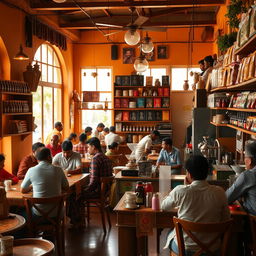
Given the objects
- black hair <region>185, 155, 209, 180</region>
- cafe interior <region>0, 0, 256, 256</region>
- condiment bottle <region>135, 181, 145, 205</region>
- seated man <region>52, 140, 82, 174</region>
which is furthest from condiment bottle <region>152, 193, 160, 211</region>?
seated man <region>52, 140, 82, 174</region>

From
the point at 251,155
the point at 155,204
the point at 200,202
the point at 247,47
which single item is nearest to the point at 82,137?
the point at 155,204

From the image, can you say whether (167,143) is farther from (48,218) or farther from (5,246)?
(5,246)

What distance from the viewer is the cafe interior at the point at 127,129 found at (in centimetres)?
374

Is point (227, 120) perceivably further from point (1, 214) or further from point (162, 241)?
point (1, 214)

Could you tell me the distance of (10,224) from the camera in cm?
358

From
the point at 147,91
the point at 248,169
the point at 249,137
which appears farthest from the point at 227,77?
the point at 147,91

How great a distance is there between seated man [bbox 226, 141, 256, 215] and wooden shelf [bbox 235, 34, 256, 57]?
1055 millimetres

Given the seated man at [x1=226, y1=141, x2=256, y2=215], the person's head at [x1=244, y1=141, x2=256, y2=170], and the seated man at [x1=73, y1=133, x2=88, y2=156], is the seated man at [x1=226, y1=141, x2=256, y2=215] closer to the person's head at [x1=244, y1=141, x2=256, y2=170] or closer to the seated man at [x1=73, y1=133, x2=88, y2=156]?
the person's head at [x1=244, y1=141, x2=256, y2=170]

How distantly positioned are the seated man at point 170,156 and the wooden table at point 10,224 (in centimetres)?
384

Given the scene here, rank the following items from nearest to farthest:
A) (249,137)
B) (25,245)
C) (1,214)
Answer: (25,245) → (1,214) → (249,137)

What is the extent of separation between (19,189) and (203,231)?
3068 millimetres

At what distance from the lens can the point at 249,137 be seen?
548 cm

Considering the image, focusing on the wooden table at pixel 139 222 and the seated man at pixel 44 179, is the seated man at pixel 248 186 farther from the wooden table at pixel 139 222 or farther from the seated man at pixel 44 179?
the seated man at pixel 44 179

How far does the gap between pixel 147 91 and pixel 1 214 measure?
28.8 ft
